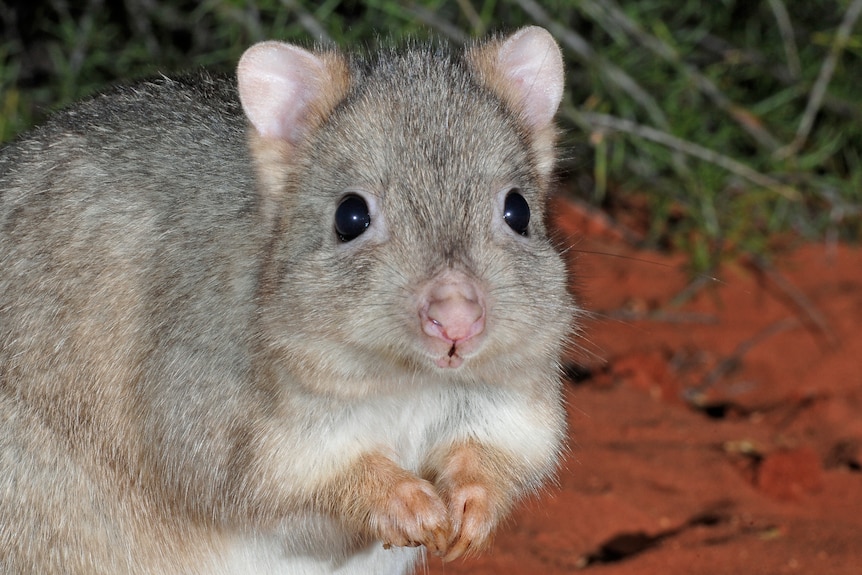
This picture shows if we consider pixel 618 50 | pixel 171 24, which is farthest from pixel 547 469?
pixel 171 24

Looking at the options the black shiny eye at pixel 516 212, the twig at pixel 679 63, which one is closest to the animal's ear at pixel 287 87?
the black shiny eye at pixel 516 212

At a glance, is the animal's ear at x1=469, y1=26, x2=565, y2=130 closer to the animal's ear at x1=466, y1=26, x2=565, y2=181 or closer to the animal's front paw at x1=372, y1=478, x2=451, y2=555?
the animal's ear at x1=466, y1=26, x2=565, y2=181

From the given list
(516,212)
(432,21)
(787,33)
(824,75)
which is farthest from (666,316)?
(516,212)

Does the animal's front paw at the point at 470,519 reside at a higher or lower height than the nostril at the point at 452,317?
lower

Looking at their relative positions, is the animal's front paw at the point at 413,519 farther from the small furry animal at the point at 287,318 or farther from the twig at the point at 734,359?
the twig at the point at 734,359

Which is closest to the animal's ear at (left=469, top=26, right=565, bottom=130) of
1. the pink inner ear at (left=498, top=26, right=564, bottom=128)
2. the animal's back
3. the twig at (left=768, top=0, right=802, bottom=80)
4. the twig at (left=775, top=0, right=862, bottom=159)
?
the pink inner ear at (left=498, top=26, right=564, bottom=128)

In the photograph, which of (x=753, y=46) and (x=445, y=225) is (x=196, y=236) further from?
(x=753, y=46)

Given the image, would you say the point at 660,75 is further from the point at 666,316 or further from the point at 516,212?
the point at 516,212

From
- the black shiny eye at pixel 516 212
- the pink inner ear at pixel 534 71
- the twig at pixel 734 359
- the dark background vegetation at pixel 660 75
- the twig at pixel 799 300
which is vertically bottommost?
the twig at pixel 734 359
